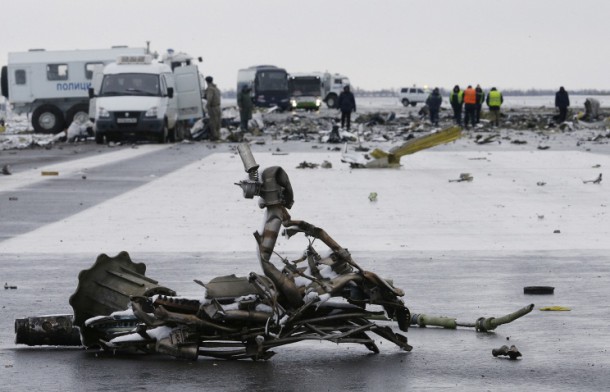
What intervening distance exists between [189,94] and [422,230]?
27.3m

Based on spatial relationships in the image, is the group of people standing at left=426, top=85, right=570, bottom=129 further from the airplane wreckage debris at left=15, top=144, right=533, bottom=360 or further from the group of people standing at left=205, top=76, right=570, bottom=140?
the airplane wreckage debris at left=15, top=144, right=533, bottom=360

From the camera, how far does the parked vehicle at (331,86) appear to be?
9006 centimetres

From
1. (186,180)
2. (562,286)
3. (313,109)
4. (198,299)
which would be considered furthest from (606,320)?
(313,109)

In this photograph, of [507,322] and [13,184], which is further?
[13,184]

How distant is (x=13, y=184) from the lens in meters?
23.3

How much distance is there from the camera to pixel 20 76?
156 feet

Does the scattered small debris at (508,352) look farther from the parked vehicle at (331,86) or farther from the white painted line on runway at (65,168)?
the parked vehicle at (331,86)

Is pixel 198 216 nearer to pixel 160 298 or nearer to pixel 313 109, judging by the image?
pixel 160 298

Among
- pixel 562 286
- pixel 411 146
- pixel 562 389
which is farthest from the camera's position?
pixel 411 146

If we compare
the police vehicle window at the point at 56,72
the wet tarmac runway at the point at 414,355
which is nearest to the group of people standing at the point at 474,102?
the police vehicle window at the point at 56,72

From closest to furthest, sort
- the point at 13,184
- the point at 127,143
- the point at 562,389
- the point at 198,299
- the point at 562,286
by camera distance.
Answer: the point at 562,389 < the point at 198,299 < the point at 562,286 < the point at 13,184 < the point at 127,143

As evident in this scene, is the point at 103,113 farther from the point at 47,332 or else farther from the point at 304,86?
the point at 304,86

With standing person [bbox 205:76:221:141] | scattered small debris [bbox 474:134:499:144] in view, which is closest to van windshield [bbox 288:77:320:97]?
standing person [bbox 205:76:221:141]

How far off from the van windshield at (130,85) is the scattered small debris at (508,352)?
31.7 metres
